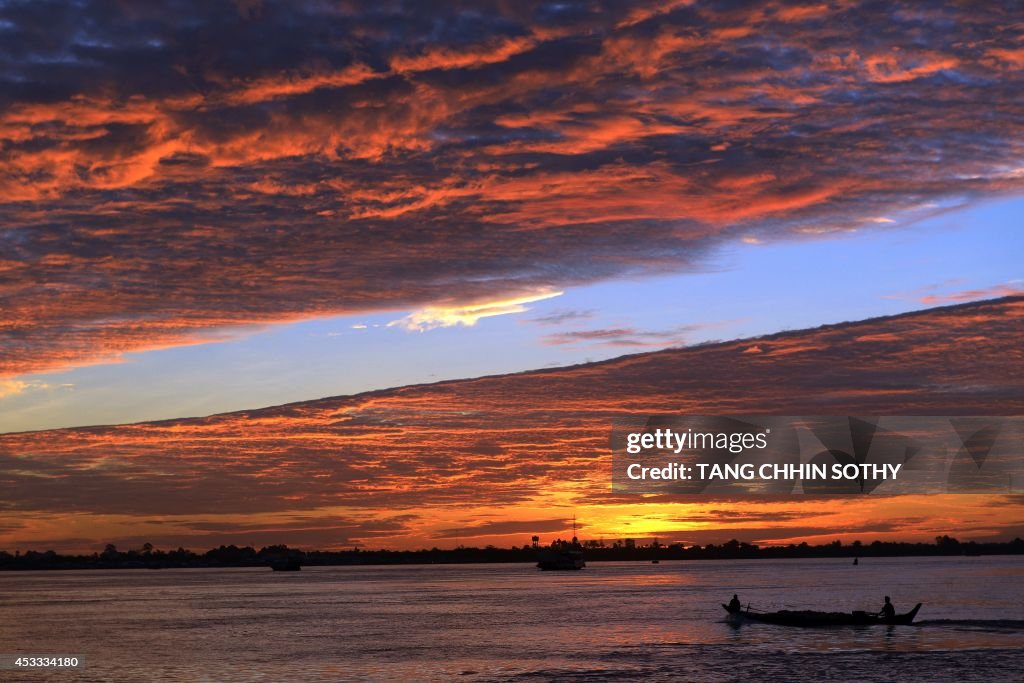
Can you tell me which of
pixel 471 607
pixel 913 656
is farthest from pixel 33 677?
pixel 471 607

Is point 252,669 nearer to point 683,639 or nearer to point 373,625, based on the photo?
point 683,639

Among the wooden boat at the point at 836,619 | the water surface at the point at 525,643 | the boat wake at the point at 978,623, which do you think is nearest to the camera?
the water surface at the point at 525,643

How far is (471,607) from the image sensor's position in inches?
6388

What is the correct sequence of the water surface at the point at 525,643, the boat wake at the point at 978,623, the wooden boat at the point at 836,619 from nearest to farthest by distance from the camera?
the water surface at the point at 525,643
the boat wake at the point at 978,623
the wooden boat at the point at 836,619

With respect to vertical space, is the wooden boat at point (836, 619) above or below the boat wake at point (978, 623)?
above

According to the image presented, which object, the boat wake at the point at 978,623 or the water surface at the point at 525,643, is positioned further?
the boat wake at the point at 978,623

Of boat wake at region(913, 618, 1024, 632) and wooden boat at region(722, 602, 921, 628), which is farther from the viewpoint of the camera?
wooden boat at region(722, 602, 921, 628)

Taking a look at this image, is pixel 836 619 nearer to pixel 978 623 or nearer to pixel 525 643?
pixel 978 623

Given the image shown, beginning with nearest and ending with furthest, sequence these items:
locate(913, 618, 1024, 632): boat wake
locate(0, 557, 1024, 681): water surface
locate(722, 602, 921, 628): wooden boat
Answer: locate(0, 557, 1024, 681): water surface
locate(913, 618, 1024, 632): boat wake
locate(722, 602, 921, 628): wooden boat

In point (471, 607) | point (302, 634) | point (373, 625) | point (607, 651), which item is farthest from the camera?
point (471, 607)

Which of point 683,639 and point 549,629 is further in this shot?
point 549,629

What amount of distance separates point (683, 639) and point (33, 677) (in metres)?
53.5

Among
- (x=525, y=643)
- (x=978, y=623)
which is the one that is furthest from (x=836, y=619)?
(x=525, y=643)

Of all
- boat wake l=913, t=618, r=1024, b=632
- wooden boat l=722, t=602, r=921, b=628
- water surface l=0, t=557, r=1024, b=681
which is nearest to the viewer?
water surface l=0, t=557, r=1024, b=681
